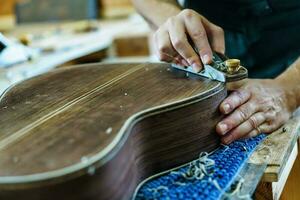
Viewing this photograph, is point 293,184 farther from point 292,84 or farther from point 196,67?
point 196,67

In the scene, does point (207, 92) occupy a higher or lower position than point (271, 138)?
higher

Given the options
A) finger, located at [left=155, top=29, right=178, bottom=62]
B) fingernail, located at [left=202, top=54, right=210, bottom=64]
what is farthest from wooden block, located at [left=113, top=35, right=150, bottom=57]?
fingernail, located at [left=202, top=54, right=210, bottom=64]

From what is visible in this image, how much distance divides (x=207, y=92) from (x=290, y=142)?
0.56ft

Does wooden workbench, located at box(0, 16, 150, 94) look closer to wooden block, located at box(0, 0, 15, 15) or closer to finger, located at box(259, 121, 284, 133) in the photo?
wooden block, located at box(0, 0, 15, 15)

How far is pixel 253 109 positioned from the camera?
2.59 feet

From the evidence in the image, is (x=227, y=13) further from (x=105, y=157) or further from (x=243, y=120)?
(x=105, y=157)

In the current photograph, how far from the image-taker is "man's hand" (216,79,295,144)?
2.47ft

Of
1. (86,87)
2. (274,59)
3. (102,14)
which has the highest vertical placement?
(86,87)

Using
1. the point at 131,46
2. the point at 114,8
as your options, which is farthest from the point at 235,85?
the point at 114,8

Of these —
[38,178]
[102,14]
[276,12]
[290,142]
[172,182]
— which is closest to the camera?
→ [38,178]

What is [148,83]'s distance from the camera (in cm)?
81

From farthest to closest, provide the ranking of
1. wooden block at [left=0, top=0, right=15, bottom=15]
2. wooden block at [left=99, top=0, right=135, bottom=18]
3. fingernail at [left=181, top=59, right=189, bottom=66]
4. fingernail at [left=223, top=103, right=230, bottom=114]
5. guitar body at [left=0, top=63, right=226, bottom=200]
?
wooden block at [left=0, top=0, right=15, bottom=15] < wooden block at [left=99, top=0, right=135, bottom=18] < fingernail at [left=181, top=59, right=189, bottom=66] < fingernail at [left=223, top=103, right=230, bottom=114] < guitar body at [left=0, top=63, right=226, bottom=200]

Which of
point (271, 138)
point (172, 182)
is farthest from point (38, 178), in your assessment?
point (271, 138)

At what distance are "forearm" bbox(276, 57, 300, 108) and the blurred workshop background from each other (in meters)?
0.97
